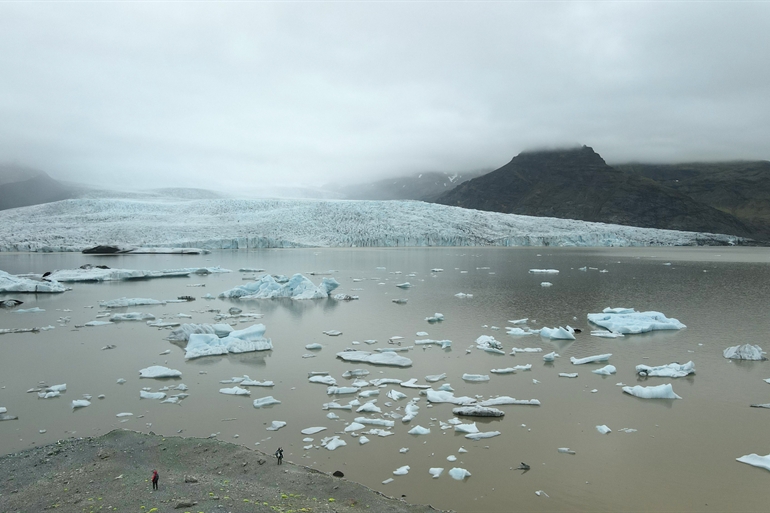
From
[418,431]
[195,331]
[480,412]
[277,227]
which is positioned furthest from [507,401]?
[277,227]

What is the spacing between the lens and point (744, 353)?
910 cm

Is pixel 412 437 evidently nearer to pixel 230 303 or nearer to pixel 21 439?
pixel 21 439

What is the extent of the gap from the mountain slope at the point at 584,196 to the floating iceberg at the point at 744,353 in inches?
4032

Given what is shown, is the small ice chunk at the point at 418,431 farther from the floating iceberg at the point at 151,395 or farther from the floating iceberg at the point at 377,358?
the floating iceberg at the point at 151,395

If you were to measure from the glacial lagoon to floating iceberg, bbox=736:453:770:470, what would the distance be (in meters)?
0.09

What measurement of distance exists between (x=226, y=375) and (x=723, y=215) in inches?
4959

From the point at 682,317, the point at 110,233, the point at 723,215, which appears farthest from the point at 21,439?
the point at 723,215

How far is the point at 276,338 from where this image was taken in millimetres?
11195

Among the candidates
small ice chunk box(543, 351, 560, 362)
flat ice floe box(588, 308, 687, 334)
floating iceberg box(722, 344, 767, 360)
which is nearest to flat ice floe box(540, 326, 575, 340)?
flat ice floe box(588, 308, 687, 334)

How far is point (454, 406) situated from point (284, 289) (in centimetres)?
1293

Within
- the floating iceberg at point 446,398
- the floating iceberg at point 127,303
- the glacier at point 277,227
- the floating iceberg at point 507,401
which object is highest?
the glacier at point 277,227

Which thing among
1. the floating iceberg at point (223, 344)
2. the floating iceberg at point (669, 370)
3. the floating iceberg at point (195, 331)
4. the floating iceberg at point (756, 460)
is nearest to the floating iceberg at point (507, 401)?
the floating iceberg at point (756, 460)

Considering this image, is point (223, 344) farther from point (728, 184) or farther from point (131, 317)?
point (728, 184)

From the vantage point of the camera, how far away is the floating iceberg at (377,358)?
874cm
